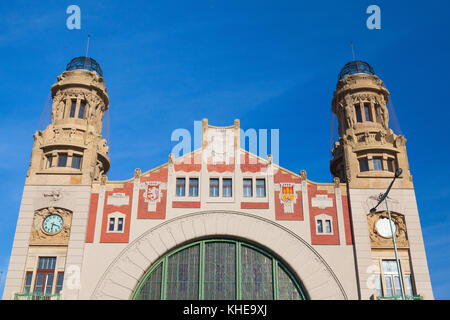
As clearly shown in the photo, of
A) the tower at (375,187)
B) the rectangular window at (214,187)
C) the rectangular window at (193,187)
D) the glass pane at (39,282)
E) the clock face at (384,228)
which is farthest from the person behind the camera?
the rectangular window at (214,187)

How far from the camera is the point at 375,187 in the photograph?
41.5 meters

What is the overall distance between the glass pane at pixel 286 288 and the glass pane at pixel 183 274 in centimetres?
669

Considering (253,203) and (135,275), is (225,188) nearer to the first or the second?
(253,203)

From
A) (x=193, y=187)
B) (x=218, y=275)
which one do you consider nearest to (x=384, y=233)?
(x=218, y=275)

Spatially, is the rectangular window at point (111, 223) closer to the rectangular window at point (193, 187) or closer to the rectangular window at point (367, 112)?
the rectangular window at point (193, 187)

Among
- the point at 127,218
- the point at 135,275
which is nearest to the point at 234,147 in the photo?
the point at 127,218

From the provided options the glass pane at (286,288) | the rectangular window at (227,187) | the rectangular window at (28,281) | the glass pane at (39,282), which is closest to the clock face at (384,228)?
the glass pane at (286,288)

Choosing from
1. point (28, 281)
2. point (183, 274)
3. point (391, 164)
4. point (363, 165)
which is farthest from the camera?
point (363, 165)

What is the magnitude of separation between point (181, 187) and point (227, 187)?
160 inches

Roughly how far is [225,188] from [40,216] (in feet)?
51.8

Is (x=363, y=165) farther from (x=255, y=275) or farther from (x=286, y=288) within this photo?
(x=255, y=275)

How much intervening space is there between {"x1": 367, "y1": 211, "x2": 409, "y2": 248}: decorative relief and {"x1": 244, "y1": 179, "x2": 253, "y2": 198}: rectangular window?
1028cm

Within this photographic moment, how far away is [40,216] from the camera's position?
39.4 metres

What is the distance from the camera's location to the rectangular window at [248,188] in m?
41.4
